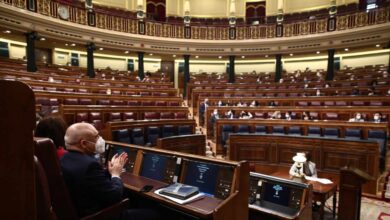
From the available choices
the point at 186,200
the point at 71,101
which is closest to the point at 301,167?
the point at 186,200

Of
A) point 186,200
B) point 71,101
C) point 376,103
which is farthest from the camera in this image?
point 376,103

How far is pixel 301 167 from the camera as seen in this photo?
3.23 metres

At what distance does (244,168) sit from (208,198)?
0.33m

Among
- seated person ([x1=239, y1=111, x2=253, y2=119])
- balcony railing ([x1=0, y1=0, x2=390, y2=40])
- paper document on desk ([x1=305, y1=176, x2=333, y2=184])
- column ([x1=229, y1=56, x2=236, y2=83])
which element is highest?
balcony railing ([x1=0, y1=0, x2=390, y2=40])

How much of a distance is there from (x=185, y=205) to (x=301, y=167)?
2.25 meters

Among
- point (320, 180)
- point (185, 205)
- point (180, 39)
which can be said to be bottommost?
point (320, 180)

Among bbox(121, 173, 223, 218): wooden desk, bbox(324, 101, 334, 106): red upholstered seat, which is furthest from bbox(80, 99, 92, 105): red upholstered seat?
bbox(324, 101, 334, 106): red upholstered seat

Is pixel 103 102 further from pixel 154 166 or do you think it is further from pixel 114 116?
pixel 154 166

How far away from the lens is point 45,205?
0.76 meters

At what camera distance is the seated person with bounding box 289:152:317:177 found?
3.18m

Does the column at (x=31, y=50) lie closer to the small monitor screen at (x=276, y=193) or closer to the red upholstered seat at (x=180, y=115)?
the red upholstered seat at (x=180, y=115)

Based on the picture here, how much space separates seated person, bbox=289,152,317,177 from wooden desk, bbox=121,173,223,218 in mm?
1925

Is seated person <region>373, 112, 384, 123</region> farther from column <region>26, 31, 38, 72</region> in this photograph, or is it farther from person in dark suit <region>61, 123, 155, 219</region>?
column <region>26, 31, 38, 72</region>

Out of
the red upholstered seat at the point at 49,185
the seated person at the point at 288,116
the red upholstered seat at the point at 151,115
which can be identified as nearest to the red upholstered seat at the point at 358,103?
the seated person at the point at 288,116
